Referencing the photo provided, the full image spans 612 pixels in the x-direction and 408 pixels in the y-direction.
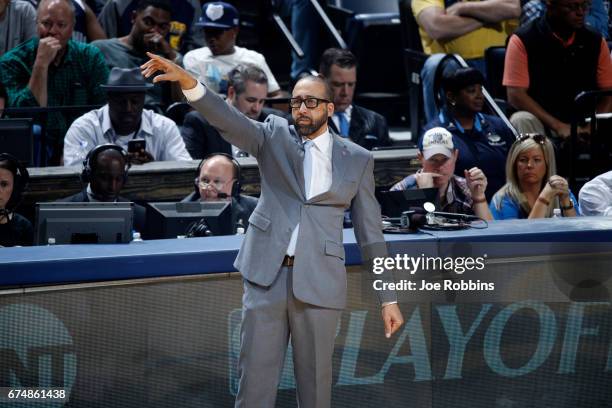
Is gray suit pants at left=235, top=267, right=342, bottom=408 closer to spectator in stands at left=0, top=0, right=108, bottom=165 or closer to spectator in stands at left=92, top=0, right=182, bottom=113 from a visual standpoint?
spectator in stands at left=0, top=0, right=108, bottom=165

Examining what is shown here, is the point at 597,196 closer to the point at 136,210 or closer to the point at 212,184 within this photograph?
the point at 212,184

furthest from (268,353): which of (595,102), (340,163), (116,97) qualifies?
(595,102)

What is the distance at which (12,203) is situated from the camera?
6582mm

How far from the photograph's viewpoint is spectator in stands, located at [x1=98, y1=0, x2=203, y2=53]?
9.45 m

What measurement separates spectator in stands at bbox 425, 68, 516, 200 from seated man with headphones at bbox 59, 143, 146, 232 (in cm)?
224

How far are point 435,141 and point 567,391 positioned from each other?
2.18 m

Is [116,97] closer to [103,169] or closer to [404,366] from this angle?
[103,169]

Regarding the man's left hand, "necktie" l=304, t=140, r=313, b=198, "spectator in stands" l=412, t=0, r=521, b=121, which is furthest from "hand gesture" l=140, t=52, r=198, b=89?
"spectator in stands" l=412, t=0, r=521, b=121

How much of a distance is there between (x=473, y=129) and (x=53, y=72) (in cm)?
299

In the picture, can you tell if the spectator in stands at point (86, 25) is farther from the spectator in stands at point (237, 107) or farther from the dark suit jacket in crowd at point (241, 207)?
the dark suit jacket in crowd at point (241, 207)

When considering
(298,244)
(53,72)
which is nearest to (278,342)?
(298,244)

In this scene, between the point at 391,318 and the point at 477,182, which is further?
the point at 477,182

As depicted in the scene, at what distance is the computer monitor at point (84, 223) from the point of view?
206 inches

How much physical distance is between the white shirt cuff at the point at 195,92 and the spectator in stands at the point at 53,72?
Answer: 4.14 m
